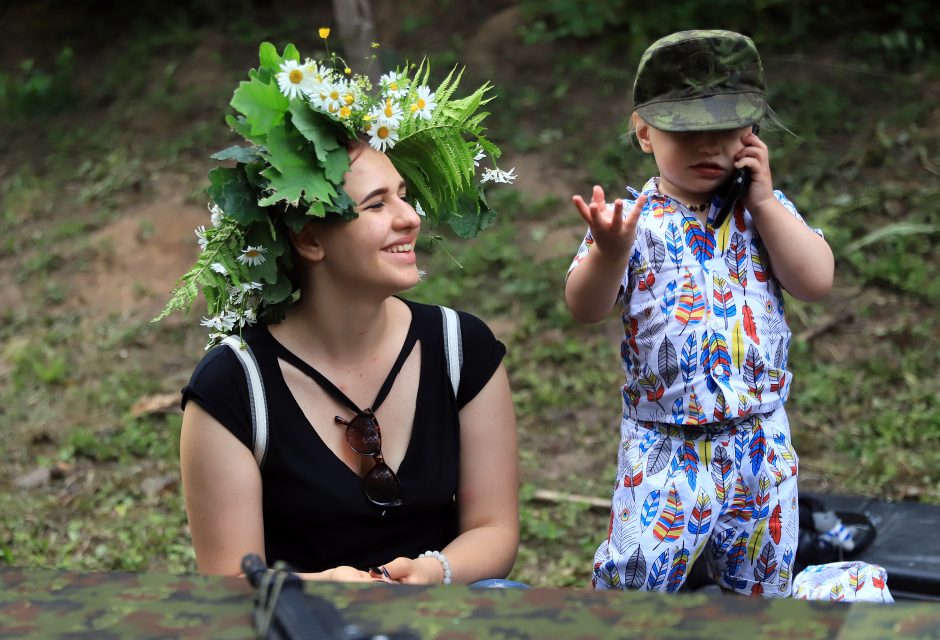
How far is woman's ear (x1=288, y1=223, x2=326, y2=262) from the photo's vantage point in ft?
8.98

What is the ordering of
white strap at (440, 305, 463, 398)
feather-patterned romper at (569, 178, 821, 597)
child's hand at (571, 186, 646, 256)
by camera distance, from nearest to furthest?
child's hand at (571, 186, 646, 256)
feather-patterned romper at (569, 178, 821, 597)
white strap at (440, 305, 463, 398)

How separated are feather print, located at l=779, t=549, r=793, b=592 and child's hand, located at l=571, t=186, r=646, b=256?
88cm

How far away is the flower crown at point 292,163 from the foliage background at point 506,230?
1961 mm

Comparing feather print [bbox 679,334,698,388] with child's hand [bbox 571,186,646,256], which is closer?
child's hand [bbox 571,186,646,256]

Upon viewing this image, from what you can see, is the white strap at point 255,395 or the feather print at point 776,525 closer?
the white strap at point 255,395

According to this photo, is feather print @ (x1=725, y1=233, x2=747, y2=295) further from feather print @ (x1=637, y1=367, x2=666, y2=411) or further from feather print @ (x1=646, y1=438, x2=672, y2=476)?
feather print @ (x1=646, y1=438, x2=672, y2=476)

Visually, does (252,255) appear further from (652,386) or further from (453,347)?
(652,386)

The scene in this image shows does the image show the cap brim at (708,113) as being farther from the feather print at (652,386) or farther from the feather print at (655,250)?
the feather print at (652,386)

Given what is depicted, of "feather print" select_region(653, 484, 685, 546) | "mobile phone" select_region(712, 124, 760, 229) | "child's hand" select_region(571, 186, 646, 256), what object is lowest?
"feather print" select_region(653, 484, 685, 546)


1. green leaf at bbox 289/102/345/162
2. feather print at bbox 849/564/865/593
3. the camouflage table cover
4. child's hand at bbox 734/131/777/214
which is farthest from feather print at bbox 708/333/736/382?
the camouflage table cover

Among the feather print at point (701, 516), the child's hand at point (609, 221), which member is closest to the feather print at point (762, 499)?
the feather print at point (701, 516)

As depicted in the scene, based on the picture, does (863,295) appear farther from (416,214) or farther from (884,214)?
(416,214)

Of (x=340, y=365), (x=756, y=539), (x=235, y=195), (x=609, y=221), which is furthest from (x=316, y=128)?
(x=756, y=539)

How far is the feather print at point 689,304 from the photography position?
2818 mm
